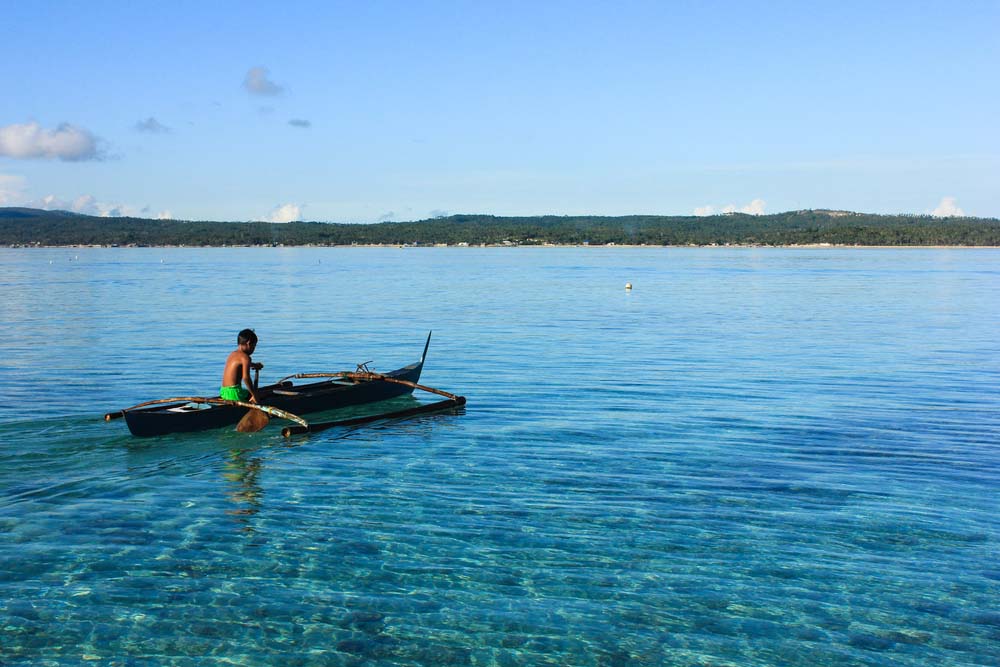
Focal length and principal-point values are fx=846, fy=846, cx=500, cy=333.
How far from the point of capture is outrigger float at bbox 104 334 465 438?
16594mm

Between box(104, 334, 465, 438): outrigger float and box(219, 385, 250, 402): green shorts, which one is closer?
box(104, 334, 465, 438): outrigger float

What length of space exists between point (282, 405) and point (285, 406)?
0.11m

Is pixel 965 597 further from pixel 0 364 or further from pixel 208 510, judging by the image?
pixel 0 364

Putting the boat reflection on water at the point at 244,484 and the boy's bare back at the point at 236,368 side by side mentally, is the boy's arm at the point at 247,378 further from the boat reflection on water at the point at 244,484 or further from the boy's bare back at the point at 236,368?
the boat reflection on water at the point at 244,484

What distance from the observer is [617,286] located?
7719 centimetres

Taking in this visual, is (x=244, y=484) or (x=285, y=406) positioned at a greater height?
(x=285, y=406)

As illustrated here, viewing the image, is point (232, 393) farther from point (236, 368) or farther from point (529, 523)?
point (529, 523)

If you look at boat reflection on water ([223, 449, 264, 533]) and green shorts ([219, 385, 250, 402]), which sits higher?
green shorts ([219, 385, 250, 402])

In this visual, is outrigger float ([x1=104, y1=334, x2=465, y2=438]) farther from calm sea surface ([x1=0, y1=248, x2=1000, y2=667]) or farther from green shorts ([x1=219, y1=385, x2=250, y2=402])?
calm sea surface ([x1=0, y1=248, x2=1000, y2=667])

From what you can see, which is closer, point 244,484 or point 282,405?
point 244,484

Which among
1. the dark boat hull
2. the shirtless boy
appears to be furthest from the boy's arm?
the dark boat hull

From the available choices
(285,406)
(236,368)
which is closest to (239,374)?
(236,368)

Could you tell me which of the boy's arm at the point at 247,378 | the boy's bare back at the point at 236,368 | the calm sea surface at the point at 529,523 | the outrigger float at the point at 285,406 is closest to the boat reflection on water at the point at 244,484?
the calm sea surface at the point at 529,523

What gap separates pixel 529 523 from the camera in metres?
12.3
